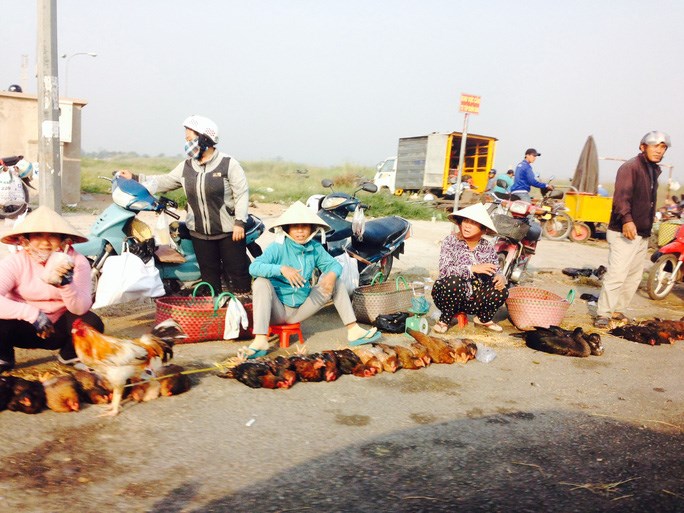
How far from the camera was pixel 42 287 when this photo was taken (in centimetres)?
410

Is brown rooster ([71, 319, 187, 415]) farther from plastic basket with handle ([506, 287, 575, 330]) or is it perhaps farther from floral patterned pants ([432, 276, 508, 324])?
plastic basket with handle ([506, 287, 575, 330])

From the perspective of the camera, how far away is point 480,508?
2732 millimetres

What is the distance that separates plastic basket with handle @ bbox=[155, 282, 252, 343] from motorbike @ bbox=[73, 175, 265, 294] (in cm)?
62

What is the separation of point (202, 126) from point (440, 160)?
20370 millimetres

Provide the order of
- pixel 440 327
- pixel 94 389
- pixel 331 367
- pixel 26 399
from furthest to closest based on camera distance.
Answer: pixel 440 327 → pixel 331 367 → pixel 94 389 → pixel 26 399

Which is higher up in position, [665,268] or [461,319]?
[665,268]

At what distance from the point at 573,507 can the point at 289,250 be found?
10.3 feet

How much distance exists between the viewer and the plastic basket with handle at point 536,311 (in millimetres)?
6238

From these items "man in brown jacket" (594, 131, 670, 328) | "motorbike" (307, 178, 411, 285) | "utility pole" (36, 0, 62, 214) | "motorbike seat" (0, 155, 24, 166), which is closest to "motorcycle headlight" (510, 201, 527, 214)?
"man in brown jacket" (594, 131, 670, 328)

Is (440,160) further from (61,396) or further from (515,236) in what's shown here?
(61,396)

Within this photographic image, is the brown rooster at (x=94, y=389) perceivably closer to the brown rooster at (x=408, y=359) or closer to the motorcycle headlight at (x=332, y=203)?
the brown rooster at (x=408, y=359)

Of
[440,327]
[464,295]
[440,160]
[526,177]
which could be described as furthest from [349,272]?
[440,160]

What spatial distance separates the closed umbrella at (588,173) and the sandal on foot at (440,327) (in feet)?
46.1

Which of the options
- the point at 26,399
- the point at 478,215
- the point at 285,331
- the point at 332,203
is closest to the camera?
the point at 26,399
